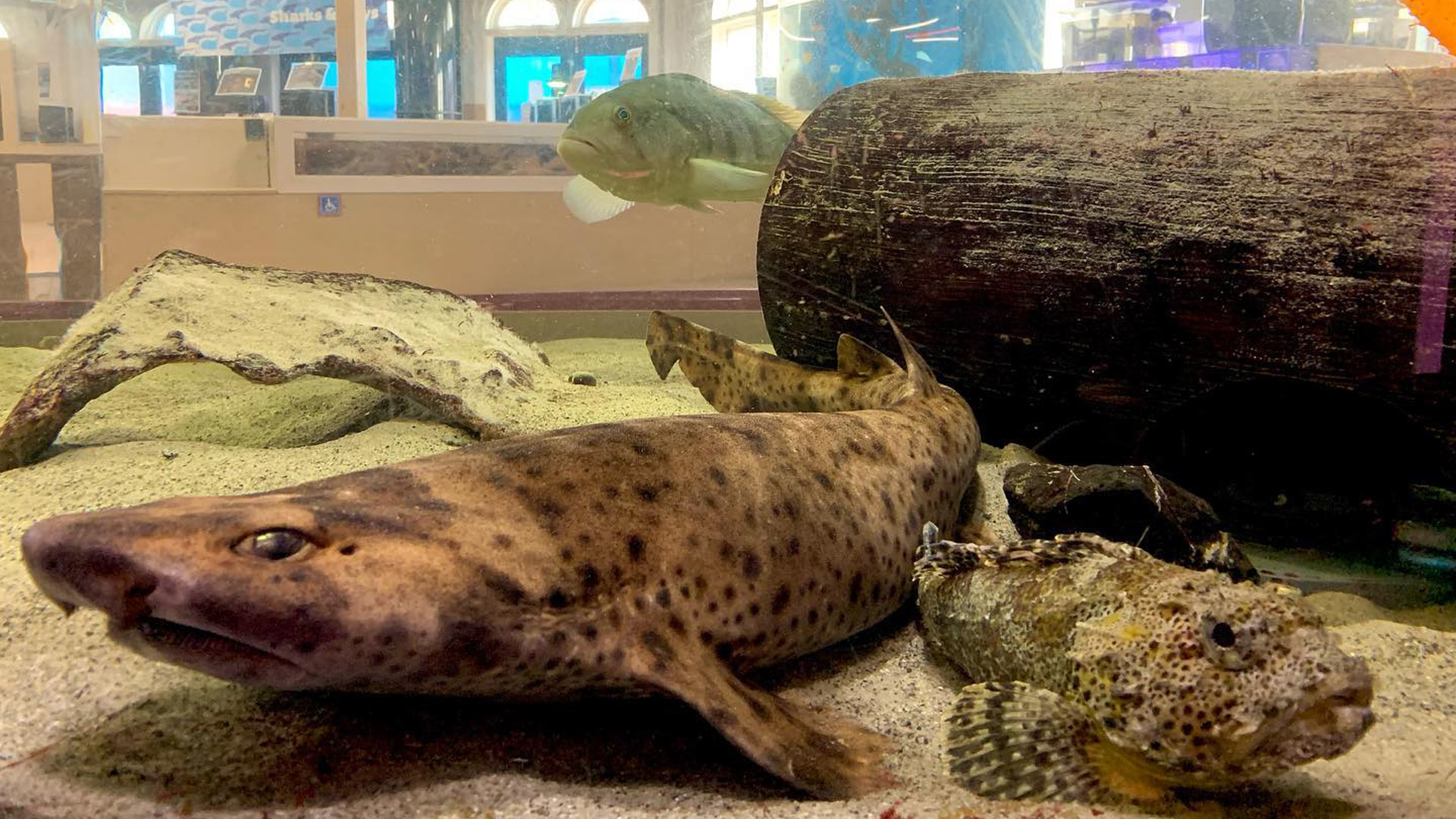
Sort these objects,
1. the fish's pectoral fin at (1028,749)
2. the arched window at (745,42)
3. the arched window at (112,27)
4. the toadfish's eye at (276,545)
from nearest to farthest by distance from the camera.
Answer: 1. the toadfish's eye at (276,545)
2. the fish's pectoral fin at (1028,749)
3. the arched window at (112,27)
4. the arched window at (745,42)

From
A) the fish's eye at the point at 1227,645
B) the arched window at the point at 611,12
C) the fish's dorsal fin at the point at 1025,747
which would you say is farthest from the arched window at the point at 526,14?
the fish's eye at the point at 1227,645

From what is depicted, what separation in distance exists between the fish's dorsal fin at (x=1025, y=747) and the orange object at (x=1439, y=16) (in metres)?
2.58

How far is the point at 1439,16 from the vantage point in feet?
9.71

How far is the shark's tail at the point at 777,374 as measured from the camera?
393 centimetres

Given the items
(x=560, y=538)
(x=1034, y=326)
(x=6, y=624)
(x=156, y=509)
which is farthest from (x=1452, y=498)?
(x=6, y=624)

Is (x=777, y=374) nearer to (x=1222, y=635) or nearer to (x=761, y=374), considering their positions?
(x=761, y=374)

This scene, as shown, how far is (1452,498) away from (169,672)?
4.00 metres

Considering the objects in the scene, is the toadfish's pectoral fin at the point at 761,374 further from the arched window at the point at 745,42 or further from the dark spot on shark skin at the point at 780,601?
the arched window at the point at 745,42

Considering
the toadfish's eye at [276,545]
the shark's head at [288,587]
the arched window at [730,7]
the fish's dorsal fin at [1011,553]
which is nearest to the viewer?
the shark's head at [288,587]

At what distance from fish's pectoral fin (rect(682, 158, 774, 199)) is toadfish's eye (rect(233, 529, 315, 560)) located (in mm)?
4458

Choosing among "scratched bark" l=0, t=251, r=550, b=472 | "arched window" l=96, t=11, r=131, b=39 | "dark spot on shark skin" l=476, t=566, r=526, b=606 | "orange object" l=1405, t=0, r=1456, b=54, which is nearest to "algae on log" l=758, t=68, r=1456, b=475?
"orange object" l=1405, t=0, r=1456, b=54

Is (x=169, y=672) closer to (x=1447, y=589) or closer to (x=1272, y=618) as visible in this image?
(x=1272, y=618)

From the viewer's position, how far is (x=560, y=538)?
2.11 m

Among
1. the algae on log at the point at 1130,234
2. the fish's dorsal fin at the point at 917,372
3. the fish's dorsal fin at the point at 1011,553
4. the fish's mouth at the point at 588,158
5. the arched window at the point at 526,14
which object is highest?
the arched window at the point at 526,14
